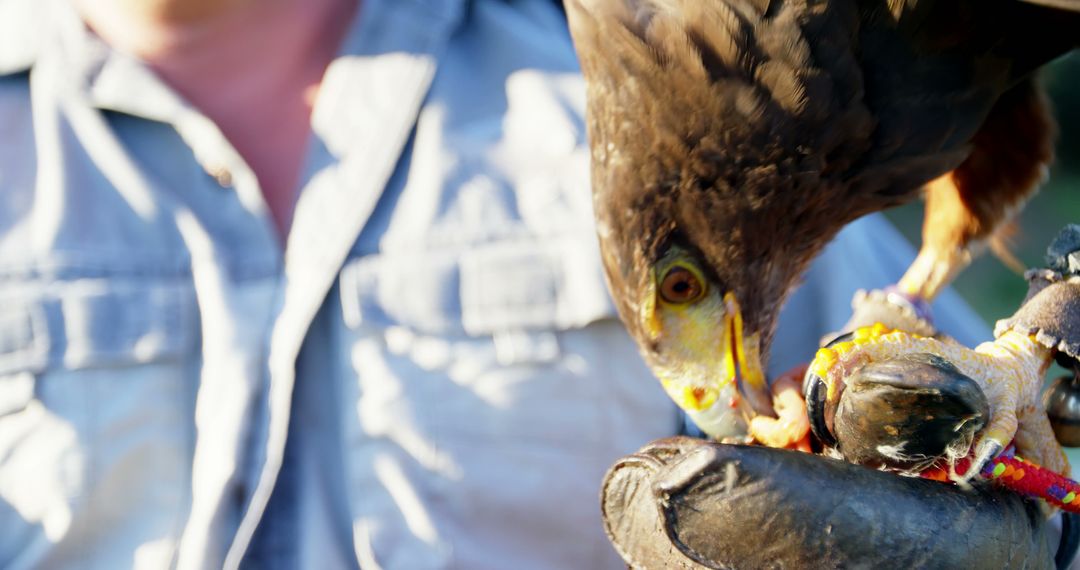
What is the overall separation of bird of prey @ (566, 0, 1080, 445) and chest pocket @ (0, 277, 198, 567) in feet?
1.93

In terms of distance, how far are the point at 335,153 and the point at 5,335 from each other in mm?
475

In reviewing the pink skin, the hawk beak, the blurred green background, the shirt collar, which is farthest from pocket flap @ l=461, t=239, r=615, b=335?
the blurred green background

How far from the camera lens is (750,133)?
1433 millimetres

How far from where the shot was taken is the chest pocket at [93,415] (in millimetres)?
1416

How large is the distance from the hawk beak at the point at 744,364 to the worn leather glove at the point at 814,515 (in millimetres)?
261

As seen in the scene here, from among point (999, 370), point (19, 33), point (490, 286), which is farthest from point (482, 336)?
point (19, 33)

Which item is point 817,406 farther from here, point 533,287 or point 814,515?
point 533,287

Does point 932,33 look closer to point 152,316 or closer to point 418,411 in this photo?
point 418,411

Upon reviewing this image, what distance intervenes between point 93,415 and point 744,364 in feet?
2.68

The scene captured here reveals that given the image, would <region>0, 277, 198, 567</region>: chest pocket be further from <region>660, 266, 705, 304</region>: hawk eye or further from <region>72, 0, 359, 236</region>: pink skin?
<region>660, 266, 705, 304</region>: hawk eye

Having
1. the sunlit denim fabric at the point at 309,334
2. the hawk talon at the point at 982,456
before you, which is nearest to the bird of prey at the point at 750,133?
the sunlit denim fabric at the point at 309,334

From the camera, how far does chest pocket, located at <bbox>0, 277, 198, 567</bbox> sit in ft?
4.65

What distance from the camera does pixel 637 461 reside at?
49.0 inches

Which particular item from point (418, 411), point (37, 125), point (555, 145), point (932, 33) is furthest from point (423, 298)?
point (932, 33)
